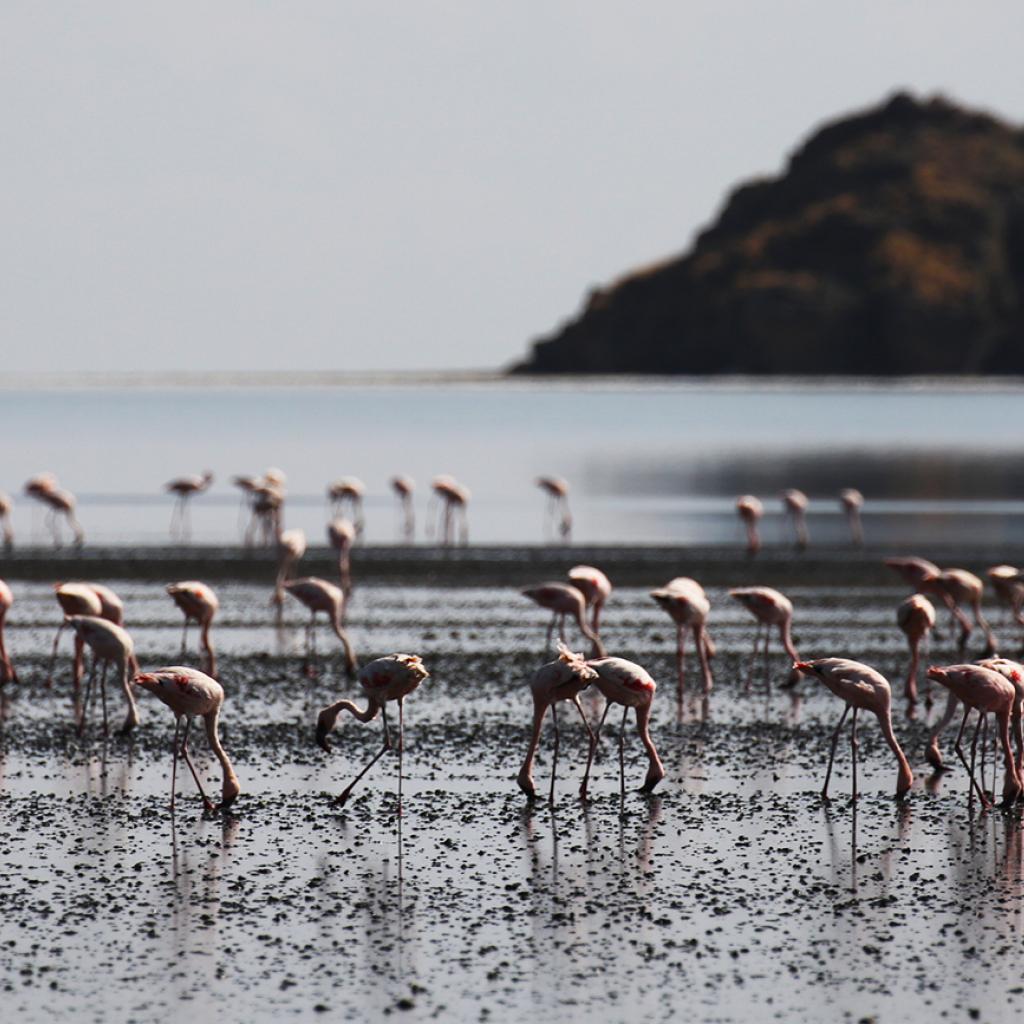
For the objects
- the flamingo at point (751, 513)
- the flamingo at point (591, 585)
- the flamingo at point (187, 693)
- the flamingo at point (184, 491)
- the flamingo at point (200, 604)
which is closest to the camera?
the flamingo at point (187, 693)

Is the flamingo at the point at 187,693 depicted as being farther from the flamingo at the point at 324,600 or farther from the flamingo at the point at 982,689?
the flamingo at the point at 324,600

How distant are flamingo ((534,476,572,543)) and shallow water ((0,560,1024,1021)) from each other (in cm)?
1796

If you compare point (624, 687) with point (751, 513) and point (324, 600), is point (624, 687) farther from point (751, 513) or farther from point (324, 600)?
point (751, 513)

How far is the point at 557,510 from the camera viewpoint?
1663 inches

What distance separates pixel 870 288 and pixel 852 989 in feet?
614

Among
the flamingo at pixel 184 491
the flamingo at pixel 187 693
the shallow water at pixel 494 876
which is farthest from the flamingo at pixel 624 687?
the flamingo at pixel 184 491

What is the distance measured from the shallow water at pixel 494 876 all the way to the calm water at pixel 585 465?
19.2m

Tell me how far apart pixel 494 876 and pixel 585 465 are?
176 ft

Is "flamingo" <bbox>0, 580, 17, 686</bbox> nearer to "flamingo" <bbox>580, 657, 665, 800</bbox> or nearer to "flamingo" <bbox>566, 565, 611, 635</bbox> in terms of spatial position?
"flamingo" <bbox>566, 565, 611, 635</bbox>

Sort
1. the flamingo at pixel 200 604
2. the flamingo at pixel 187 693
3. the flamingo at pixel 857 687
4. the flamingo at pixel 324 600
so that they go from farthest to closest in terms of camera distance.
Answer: the flamingo at pixel 324 600, the flamingo at pixel 200 604, the flamingo at pixel 857 687, the flamingo at pixel 187 693

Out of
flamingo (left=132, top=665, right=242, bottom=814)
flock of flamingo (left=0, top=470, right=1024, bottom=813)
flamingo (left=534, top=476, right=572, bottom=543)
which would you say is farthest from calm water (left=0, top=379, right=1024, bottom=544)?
flamingo (left=132, top=665, right=242, bottom=814)

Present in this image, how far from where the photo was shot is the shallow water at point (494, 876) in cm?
884

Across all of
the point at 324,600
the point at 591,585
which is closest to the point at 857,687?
the point at 591,585

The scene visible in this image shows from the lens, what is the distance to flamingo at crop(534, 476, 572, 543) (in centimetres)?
3512
